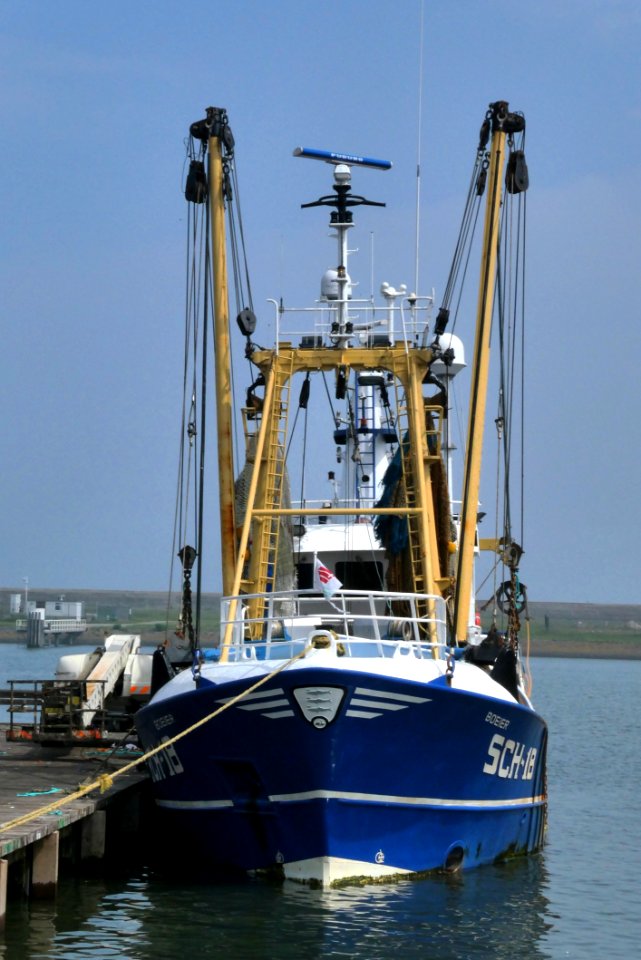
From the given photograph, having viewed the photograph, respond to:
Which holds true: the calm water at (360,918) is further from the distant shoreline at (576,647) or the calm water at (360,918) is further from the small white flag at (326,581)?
the distant shoreline at (576,647)

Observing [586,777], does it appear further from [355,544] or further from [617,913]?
[617,913]

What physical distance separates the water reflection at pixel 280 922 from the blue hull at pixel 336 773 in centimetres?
39

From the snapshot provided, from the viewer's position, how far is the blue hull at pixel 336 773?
1753 cm

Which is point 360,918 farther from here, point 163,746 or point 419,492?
point 419,492

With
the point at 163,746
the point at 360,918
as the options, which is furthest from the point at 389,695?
the point at 163,746

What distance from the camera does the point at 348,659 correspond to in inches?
718

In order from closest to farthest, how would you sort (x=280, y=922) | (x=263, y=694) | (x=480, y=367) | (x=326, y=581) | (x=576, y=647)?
(x=280, y=922) < (x=263, y=694) < (x=326, y=581) < (x=480, y=367) < (x=576, y=647)

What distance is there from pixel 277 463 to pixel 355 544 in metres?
2.95

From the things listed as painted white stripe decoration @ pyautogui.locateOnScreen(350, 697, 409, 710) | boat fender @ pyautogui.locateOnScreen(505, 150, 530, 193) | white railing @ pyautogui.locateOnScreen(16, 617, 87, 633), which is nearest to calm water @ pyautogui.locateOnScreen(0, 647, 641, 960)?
painted white stripe decoration @ pyautogui.locateOnScreen(350, 697, 409, 710)

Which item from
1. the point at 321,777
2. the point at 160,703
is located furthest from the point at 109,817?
the point at 321,777

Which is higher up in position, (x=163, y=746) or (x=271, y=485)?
(x=271, y=485)

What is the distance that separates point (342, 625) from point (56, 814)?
197 inches

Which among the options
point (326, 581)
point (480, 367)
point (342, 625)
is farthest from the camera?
point (480, 367)

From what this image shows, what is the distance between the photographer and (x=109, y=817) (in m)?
21.9
